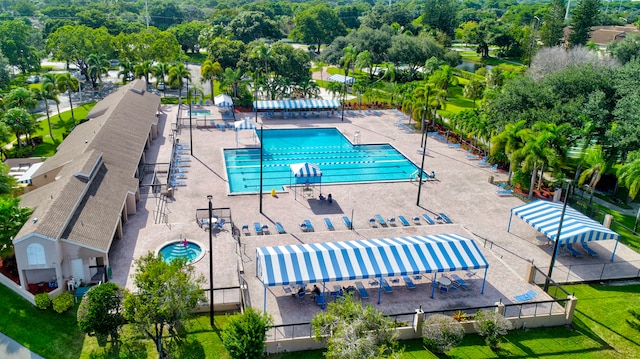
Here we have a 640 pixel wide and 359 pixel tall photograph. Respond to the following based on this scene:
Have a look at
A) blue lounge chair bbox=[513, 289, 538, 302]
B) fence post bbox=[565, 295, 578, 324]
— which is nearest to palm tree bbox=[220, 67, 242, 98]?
blue lounge chair bbox=[513, 289, 538, 302]

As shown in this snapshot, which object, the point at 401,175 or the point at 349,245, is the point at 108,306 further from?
the point at 401,175

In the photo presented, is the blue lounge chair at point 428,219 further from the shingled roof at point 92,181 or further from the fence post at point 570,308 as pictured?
the shingled roof at point 92,181

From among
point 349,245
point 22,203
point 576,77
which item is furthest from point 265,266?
point 576,77

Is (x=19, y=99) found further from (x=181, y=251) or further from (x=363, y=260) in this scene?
(x=363, y=260)

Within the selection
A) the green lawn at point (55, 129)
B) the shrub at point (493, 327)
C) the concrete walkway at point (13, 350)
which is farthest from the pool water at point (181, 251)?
the green lawn at point (55, 129)

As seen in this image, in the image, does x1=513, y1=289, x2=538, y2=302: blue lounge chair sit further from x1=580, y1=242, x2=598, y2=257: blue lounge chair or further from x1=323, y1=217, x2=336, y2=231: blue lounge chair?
x1=323, y1=217, x2=336, y2=231: blue lounge chair

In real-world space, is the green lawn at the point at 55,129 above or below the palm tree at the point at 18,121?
below

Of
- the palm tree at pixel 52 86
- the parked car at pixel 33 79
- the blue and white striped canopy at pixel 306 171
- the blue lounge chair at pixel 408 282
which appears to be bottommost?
the blue lounge chair at pixel 408 282
